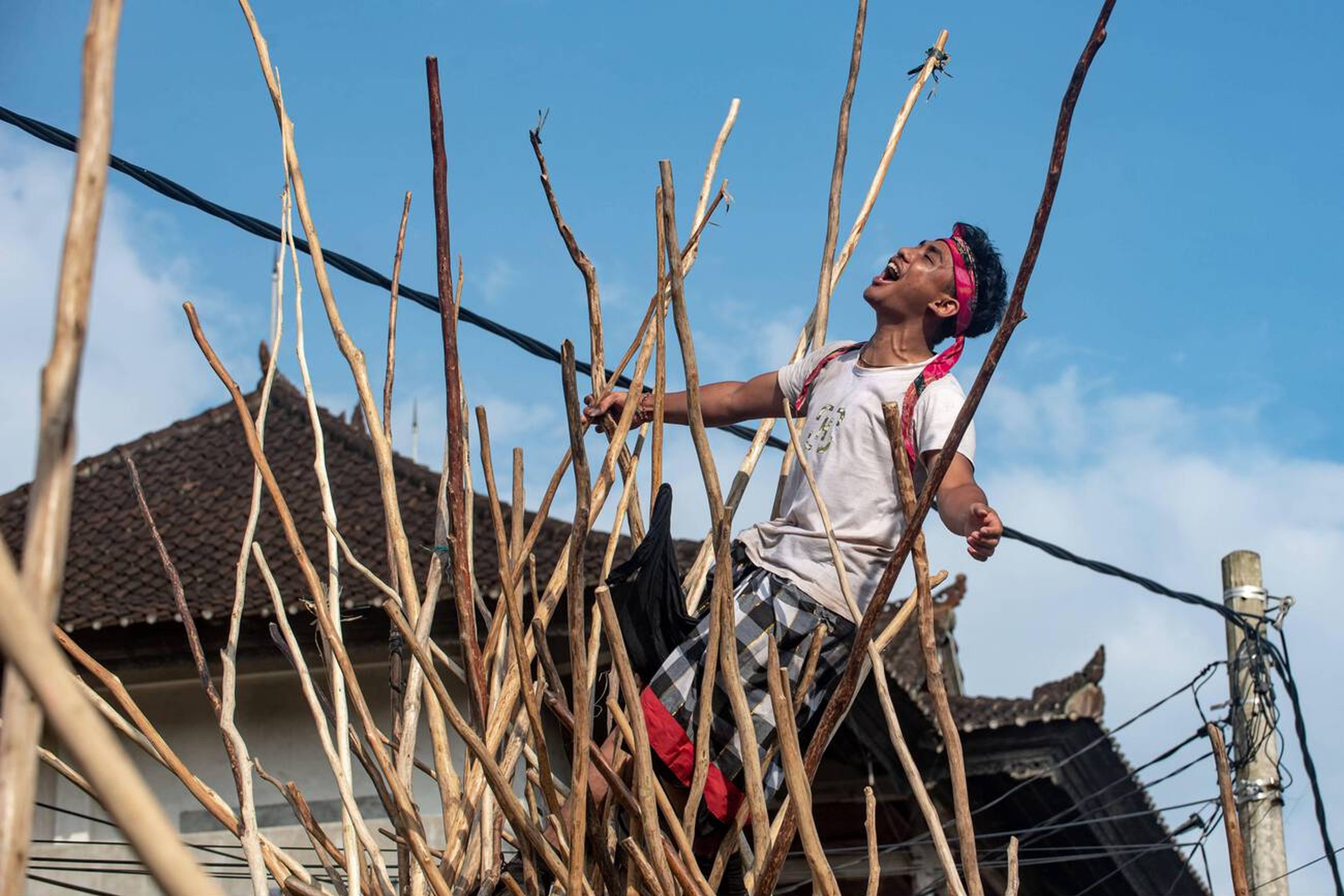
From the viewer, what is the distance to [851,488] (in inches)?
92.9

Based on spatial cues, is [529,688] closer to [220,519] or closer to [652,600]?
[652,600]

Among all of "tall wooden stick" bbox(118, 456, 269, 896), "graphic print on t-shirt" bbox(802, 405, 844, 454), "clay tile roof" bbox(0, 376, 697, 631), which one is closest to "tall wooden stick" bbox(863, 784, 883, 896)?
"tall wooden stick" bbox(118, 456, 269, 896)

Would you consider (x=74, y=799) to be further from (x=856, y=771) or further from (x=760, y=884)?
(x=760, y=884)

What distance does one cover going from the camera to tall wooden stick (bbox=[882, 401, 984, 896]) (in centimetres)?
162

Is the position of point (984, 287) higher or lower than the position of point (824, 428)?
higher

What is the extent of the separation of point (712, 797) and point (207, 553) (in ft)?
18.4

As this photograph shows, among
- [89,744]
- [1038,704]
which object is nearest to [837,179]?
[89,744]

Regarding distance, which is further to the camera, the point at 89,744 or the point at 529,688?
the point at 529,688

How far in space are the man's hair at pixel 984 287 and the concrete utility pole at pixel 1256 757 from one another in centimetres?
284

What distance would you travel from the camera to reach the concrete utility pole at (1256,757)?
4.93m

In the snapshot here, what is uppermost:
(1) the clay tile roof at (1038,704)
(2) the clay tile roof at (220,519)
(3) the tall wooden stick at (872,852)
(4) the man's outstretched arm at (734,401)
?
(2) the clay tile roof at (220,519)

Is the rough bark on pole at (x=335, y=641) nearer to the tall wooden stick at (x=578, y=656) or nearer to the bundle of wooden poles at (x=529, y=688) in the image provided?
the bundle of wooden poles at (x=529, y=688)

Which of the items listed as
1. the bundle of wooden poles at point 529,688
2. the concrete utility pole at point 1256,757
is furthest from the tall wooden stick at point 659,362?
the concrete utility pole at point 1256,757

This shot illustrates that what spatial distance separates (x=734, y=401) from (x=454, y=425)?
2.99 ft
